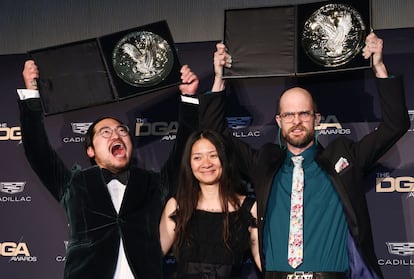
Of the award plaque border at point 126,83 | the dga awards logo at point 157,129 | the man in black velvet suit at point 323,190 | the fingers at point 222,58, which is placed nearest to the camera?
the man in black velvet suit at point 323,190

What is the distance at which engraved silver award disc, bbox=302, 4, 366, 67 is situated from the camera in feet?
10.9

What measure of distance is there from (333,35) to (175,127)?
3.68 feet

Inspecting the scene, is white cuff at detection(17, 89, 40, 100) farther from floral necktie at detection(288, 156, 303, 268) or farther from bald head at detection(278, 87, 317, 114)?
floral necktie at detection(288, 156, 303, 268)

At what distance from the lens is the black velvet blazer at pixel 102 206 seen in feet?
10.9

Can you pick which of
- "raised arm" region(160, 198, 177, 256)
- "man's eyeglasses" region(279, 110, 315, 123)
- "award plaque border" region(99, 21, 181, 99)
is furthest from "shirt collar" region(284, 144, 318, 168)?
"award plaque border" region(99, 21, 181, 99)

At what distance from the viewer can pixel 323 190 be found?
3.19 meters

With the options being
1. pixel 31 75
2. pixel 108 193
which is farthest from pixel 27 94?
pixel 108 193

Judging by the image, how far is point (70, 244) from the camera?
3.41 meters

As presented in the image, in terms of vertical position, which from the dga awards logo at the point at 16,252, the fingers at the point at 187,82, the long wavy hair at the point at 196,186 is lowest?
the dga awards logo at the point at 16,252

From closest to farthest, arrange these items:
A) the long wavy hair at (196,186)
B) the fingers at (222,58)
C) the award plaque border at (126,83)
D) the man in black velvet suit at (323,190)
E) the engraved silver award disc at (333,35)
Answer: the man in black velvet suit at (323,190) → the long wavy hair at (196,186) → the engraved silver award disc at (333,35) → the fingers at (222,58) → the award plaque border at (126,83)

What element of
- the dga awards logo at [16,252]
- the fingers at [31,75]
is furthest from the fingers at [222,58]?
the dga awards logo at [16,252]

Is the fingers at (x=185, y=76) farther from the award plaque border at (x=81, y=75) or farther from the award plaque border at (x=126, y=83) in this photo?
the award plaque border at (x=81, y=75)

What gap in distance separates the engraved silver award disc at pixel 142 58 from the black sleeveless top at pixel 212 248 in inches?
31.9

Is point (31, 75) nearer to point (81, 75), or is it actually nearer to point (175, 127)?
point (81, 75)
